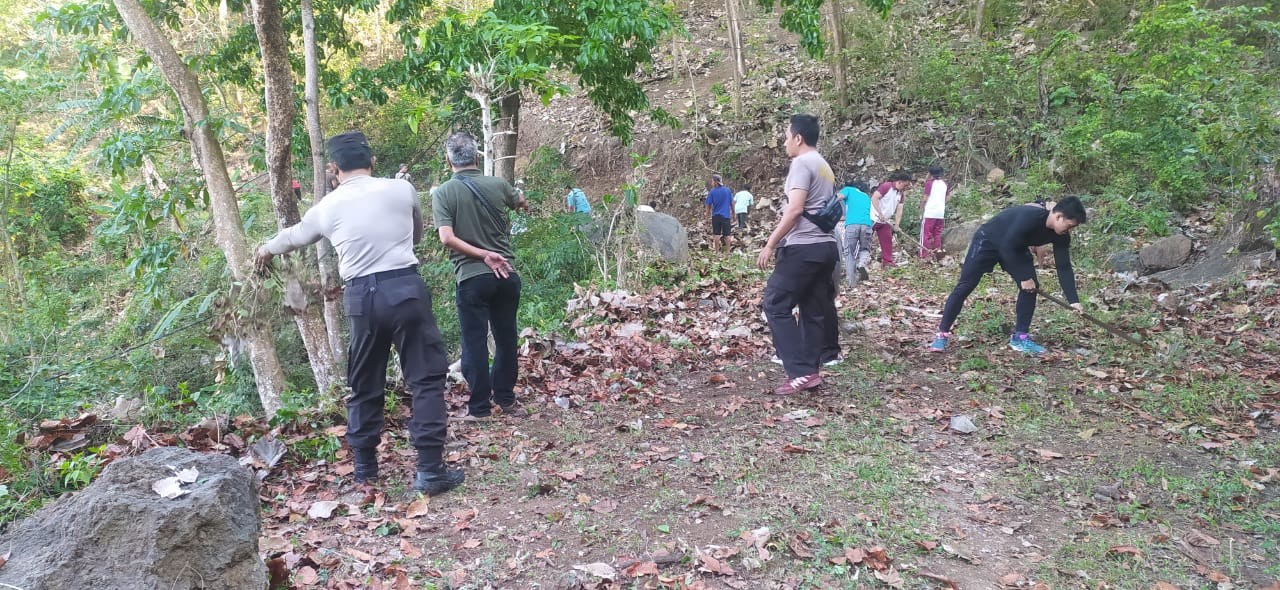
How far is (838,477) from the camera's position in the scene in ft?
14.0

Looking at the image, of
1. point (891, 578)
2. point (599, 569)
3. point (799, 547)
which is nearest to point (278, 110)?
point (599, 569)

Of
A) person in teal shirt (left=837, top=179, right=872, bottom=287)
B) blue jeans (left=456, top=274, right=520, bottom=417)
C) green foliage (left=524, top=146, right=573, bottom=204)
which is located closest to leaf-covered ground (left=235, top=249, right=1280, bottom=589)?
blue jeans (left=456, top=274, right=520, bottom=417)

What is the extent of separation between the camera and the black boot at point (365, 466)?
13.7 ft

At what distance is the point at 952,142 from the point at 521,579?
15278 mm

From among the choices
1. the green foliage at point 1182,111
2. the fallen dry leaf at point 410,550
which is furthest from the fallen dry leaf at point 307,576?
the green foliage at point 1182,111

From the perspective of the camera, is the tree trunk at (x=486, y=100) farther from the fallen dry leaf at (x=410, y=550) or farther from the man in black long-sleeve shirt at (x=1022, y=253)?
the man in black long-sleeve shirt at (x=1022, y=253)

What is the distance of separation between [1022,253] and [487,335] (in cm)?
454

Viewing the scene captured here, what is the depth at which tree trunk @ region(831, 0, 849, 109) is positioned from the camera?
1734cm

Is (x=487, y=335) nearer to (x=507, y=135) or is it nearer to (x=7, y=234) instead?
(x=507, y=135)

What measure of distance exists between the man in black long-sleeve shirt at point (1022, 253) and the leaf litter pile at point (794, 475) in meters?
0.33

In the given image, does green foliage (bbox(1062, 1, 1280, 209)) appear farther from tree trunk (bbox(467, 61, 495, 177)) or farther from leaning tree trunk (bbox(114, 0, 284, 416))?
leaning tree trunk (bbox(114, 0, 284, 416))

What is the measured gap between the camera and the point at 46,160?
698 inches

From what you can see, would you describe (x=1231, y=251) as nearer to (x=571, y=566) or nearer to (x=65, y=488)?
(x=571, y=566)

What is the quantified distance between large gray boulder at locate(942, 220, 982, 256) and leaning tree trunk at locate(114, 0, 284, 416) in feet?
34.3
